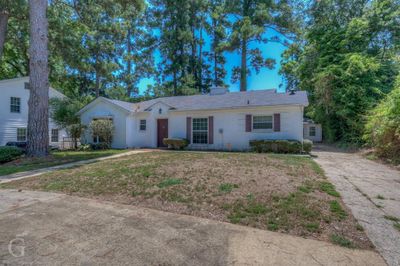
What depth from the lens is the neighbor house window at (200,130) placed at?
1514 centimetres

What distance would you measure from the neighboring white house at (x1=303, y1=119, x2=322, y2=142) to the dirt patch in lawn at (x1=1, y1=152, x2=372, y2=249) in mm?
21298

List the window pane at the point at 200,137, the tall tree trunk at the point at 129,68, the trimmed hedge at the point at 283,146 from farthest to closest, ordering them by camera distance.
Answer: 1. the tall tree trunk at the point at 129,68
2. the window pane at the point at 200,137
3. the trimmed hedge at the point at 283,146

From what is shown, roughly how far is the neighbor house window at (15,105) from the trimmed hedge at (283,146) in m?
18.7

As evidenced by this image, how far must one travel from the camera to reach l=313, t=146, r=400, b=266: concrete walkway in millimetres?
Result: 3008

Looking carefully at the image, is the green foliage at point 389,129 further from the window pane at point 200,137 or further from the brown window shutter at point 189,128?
the brown window shutter at point 189,128

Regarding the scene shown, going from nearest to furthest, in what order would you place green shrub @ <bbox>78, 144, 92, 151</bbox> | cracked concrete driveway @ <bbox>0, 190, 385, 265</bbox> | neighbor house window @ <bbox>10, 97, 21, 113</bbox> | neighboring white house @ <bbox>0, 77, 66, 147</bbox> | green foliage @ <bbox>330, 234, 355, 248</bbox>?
cracked concrete driveway @ <bbox>0, 190, 385, 265</bbox> < green foliage @ <bbox>330, 234, 355, 248</bbox> < green shrub @ <bbox>78, 144, 92, 151</bbox> < neighboring white house @ <bbox>0, 77, 66, 147</bbox> < neighbor house window @ <bbox>10, 97, 21, 113</bbox>

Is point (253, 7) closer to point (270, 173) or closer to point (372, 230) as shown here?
point (270, 173)

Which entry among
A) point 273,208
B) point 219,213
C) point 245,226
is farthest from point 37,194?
point 273,208

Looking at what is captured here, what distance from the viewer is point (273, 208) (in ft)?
13.7

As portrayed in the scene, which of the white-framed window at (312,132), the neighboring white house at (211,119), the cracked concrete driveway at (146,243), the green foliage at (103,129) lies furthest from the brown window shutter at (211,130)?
the white-framed window at (312,132)

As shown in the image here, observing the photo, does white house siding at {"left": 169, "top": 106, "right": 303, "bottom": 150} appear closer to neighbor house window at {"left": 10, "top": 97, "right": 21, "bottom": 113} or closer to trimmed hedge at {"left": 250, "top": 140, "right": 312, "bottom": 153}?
trimmed hedge at {"left": 250, "top": 140, "right": 312, "bottom": 153}

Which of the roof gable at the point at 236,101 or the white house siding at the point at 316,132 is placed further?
the white house siding at the point at 316,132

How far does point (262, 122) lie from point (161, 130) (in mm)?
7211

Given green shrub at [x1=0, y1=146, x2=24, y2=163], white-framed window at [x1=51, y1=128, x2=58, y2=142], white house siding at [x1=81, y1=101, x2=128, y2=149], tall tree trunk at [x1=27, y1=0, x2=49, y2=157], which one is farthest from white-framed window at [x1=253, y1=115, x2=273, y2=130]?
white-framed window at [x1=51, y1=128, x2=58, y2=142]
